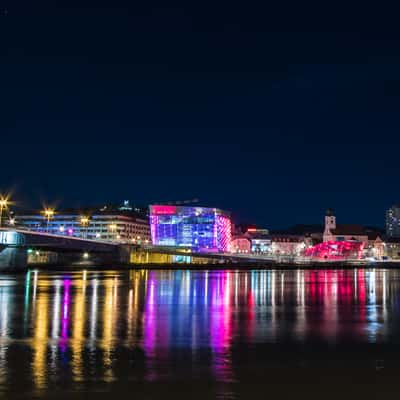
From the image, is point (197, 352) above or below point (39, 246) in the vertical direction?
below

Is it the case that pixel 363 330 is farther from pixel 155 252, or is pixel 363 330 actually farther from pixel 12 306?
pixel 155 252

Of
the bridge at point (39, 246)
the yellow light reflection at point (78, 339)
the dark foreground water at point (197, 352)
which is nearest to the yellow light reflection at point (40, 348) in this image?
the dark foreground water at point (197, 352)

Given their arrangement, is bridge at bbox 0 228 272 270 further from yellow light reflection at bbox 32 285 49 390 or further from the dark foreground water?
the dark foreground water

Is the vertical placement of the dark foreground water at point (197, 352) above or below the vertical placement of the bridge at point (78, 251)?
below

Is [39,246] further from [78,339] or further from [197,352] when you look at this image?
[197,352]

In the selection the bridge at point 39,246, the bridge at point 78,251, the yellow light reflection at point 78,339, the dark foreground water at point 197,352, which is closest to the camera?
the dark foreground water at point 197,352

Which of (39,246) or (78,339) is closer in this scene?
(78,339)

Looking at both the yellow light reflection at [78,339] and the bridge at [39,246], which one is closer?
the yellow light reflection at [78,339]

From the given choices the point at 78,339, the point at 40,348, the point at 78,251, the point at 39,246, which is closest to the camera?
the point at 40,348

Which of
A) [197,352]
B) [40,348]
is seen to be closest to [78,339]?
[40,348]

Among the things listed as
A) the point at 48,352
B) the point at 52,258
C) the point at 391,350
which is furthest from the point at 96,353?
the point at 52,258

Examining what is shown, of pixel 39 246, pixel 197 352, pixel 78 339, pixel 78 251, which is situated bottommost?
pixel 197 352

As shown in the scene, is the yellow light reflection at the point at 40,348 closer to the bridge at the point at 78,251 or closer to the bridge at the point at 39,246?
the bridge at the point at 39,246

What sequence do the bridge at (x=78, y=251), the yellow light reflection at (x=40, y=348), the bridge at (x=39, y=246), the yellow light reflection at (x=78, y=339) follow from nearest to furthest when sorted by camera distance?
1. the yellow light reflection at (x=40, y=348)
2. the yellow light reflection at (x=78, y=339)
3. the bridge at (x=39, y=246)
4. the bridge at (x=78, y=251)
